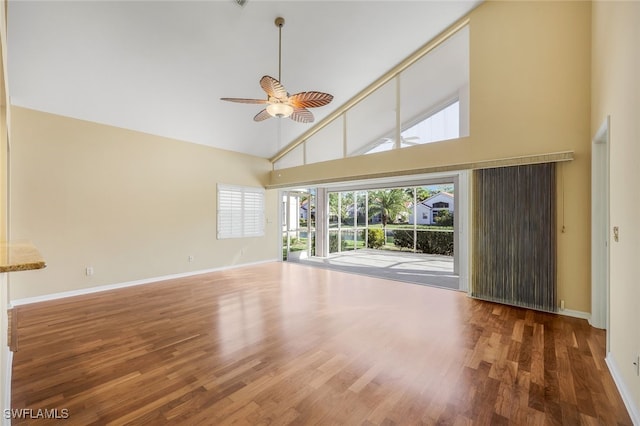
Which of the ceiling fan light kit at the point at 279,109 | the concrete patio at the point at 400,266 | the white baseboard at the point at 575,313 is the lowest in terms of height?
the concrete patio at the point at 400,266

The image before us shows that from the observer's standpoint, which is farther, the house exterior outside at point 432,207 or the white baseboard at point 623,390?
the house exterior outside at point 432,207

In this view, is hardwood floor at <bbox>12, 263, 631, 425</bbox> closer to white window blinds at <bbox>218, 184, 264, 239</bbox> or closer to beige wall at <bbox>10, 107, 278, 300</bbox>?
beige wall at <bbox>10, 107, 278, 300</bbox>

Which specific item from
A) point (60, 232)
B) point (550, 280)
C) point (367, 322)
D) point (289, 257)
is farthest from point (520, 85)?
point (60, 232)

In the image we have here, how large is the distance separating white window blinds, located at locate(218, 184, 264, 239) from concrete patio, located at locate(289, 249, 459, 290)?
1.66 m

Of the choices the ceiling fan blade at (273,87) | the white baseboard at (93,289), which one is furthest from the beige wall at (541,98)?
the white baseboard at (93,289)

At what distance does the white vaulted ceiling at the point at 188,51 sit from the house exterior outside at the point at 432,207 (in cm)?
540

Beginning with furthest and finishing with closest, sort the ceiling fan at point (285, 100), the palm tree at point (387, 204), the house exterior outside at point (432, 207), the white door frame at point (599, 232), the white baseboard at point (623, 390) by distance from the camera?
1. the palm tree at point (387, 204)
2. the house exterior outside at point (432, 207)
3. the white door frame at point (599, 232)
4. the ceiling fan at point (285, 100)
5. the white baseboard at point (623, 390)

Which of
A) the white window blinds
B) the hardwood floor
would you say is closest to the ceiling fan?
the hardwood floor

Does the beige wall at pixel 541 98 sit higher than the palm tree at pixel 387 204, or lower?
higher

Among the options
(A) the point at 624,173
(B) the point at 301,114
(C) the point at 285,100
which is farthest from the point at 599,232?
(C) the point at 285,100

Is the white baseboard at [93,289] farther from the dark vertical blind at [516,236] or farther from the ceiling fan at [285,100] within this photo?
the dark vertical blind at [516,236]

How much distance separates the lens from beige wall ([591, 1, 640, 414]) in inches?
75.1

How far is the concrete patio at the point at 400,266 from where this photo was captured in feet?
18.6

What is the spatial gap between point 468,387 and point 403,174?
362cm
